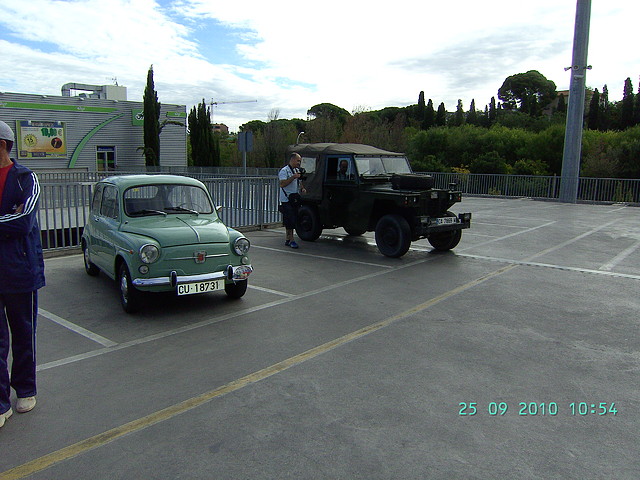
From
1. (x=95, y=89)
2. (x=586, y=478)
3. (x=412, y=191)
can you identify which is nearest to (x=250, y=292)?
(x=412, y=191)

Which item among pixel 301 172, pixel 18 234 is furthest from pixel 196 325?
pixel 301 172

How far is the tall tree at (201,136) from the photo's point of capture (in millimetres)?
44594

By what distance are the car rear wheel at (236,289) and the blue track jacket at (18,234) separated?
3182 mm

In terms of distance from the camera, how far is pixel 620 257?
33.2 ft

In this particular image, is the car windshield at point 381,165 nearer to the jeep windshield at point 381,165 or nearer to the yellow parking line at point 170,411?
the jeep windshield at point 381,165

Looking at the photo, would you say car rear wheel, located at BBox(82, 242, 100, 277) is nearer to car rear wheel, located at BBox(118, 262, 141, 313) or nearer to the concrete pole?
car rear wheel, located at BBox(118, 262, 141, 313)

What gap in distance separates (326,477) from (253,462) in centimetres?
46

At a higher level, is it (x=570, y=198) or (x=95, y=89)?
(x=95, y=89)

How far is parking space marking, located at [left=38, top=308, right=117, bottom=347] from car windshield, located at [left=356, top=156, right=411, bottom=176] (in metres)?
6.19

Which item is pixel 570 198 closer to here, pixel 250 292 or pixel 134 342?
pixel 250 292

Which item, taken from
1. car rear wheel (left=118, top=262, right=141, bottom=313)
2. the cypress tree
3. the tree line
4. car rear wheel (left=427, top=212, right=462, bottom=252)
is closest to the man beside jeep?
car rear wheel (left=427, top=212, right=462, bottom=252)

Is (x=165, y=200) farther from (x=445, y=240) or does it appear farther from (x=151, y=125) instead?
(x=151, y=125)

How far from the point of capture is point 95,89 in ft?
157

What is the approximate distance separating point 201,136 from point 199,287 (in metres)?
40.8
